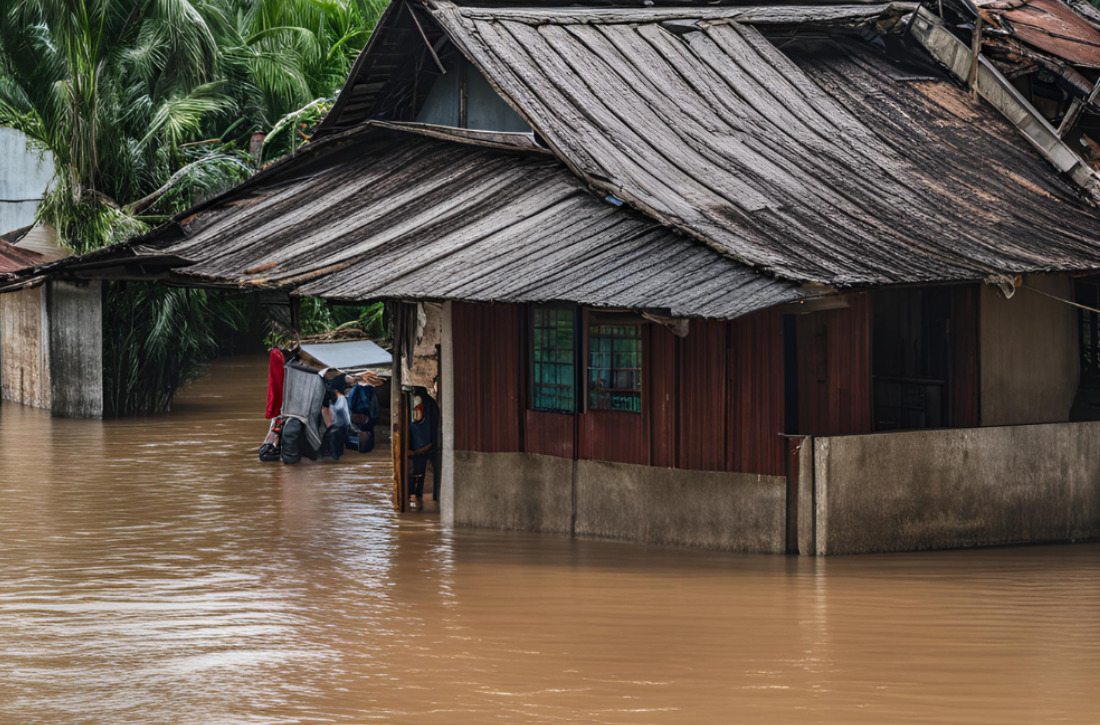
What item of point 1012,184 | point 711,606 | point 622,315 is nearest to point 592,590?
point 711,606

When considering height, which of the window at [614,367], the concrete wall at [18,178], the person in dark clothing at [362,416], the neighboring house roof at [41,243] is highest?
the concrete wall at [18,178]

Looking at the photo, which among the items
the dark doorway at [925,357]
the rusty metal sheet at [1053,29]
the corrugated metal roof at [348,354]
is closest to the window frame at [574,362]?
the dark doorway at [925,357]

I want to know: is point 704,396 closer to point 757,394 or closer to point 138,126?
point 757,394

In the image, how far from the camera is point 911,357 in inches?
657

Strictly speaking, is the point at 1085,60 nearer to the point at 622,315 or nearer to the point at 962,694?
the point at 622,315

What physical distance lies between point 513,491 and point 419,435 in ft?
5.81

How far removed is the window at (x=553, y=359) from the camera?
14836 millimetres

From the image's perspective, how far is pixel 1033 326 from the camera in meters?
15.9

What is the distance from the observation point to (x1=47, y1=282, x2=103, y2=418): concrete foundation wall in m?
25.5

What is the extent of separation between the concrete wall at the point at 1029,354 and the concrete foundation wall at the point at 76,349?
49.6 ft

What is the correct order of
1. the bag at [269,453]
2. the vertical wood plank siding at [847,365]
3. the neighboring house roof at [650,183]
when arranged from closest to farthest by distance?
the neighboring house roof at [650,183] → the vertical wood plank siding at [847,365] → the bag at [269,453]

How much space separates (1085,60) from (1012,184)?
2.59 metres

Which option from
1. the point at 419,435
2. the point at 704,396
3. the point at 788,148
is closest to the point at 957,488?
the point at 704,396

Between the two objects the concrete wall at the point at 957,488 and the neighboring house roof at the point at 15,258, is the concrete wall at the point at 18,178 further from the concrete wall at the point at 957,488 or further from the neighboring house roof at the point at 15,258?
the concrete wall at the point at 957,488
